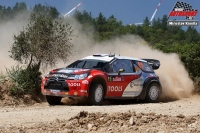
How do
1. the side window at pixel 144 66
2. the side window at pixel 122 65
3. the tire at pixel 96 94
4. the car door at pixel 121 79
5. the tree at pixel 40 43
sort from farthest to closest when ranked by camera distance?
the tree at pixel 40 43 < the side window at pixel 144 66 < the side window at pixel 122 65 < the car door at pixel 121 79 < the tire at pixel 96 94

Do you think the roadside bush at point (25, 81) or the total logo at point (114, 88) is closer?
the total logo at point (114, 88)

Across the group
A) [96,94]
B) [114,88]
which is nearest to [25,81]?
[96,94]

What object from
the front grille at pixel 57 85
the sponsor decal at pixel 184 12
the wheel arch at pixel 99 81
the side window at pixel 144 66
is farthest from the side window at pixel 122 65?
the sponsor decal at pixel 184 12

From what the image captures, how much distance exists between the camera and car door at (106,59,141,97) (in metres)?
16.4

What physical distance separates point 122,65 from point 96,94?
1733 mm

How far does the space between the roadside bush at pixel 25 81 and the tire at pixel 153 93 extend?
3.81 m

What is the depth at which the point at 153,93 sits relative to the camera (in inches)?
712

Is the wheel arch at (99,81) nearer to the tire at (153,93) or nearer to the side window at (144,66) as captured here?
the side window at (144,66)

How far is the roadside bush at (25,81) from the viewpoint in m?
16.9

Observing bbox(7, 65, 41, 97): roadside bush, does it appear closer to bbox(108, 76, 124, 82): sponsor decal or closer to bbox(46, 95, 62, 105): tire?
bbox(46, 95, 62, 105): tire

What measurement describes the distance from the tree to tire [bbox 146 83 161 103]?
11.6 feet

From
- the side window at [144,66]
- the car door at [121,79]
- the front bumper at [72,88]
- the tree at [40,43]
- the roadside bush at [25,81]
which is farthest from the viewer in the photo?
the tree at [40,43]

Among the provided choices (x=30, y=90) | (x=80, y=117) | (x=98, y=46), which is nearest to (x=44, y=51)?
(x=30, y=90)

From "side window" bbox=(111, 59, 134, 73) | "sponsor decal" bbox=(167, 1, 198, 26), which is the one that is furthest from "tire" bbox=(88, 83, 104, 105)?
"sponsor decal" bbox=(167, 1, 198, 26)
